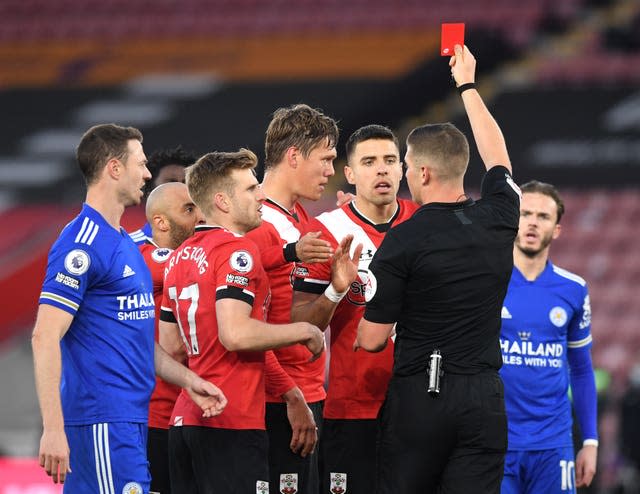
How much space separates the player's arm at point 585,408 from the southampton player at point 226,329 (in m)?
2.34

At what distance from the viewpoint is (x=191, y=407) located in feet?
15.8

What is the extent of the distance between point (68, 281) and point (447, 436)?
5.63 feet

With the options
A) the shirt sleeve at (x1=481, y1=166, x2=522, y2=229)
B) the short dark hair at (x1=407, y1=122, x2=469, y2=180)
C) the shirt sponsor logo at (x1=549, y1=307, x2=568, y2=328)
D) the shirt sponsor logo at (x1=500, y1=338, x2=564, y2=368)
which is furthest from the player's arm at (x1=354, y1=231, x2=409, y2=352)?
the shirt sponsor logo at (x1=549, y1=307, x2=568, y2=328)

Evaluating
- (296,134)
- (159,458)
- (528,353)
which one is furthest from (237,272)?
(528,353)

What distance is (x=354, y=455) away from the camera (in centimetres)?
542

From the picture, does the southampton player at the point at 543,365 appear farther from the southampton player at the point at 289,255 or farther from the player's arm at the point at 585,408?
the southampton player at the point at 289,255

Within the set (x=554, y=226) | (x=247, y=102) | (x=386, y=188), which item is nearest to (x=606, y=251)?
(x=247, y=102)

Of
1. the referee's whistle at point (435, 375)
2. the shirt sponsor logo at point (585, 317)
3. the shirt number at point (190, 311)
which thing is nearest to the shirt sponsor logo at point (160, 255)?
the shirt number at point (190, 311)

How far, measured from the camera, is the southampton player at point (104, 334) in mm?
4590

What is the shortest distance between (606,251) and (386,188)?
11.6m

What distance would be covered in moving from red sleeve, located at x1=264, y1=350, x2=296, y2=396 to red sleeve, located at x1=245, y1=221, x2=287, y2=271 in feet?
1.34

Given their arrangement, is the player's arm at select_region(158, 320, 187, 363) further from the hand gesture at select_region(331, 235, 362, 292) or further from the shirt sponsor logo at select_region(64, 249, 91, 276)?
the hand gesture at select_region(331, 235, 362, 292)

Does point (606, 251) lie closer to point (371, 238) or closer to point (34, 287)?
point (34, 287)

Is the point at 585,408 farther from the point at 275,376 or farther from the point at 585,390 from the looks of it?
the point at 275,376
